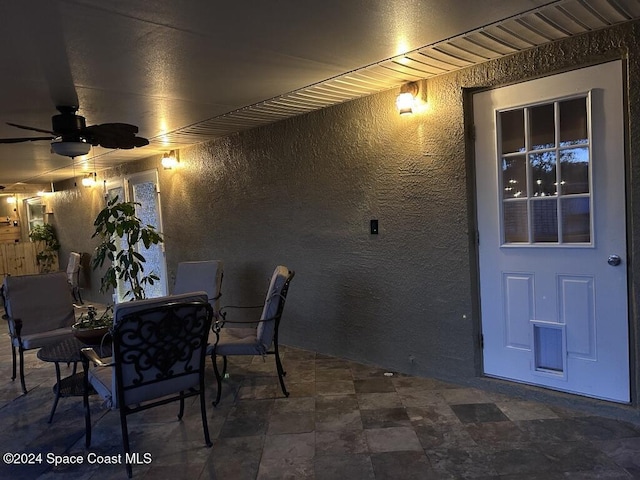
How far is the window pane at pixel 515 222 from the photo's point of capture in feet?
9.41

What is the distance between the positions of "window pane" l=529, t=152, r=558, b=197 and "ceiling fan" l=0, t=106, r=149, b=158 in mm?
2670

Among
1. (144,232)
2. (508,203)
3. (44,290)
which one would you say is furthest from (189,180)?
(508,203)

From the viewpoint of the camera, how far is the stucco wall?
3.01 metres

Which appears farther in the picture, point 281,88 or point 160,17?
point 281,88

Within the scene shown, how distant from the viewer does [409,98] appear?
122 inches

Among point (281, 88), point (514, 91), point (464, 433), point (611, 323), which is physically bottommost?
point (464, 433)

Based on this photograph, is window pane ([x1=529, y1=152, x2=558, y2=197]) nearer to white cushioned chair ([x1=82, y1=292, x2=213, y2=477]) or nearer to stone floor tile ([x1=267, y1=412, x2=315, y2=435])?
stone floor tile ([x1=267, y1=412, x2=315, y2=435])

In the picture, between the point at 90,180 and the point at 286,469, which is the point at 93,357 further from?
the point at 90,180

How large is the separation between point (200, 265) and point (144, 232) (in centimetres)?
65

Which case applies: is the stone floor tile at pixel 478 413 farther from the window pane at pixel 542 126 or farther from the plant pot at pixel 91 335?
the plant pot at pixel 91 335

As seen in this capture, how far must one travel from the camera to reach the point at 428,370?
10.9ft

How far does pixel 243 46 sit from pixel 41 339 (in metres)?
2.77

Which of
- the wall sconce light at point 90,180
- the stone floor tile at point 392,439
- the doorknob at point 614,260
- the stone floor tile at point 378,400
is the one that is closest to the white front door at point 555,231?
the doorknob at point 614,260

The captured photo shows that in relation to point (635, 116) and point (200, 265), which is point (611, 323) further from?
point (200, 265)
